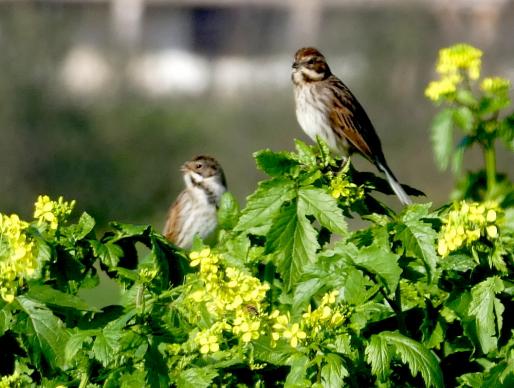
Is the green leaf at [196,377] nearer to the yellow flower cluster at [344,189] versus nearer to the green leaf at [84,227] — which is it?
the green leaf at [84,227]

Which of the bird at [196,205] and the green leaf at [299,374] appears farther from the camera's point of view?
the bird at [196,205]

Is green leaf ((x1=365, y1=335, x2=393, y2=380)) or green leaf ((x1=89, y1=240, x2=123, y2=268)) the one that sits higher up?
green leaf ((x1=89, y1=240, x2=123, y2=268))

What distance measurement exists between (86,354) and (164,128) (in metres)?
12.2

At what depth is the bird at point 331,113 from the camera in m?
6.11

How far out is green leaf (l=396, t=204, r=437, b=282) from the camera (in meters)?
2.81

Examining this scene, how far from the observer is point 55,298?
109 inches

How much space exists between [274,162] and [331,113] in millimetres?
3226

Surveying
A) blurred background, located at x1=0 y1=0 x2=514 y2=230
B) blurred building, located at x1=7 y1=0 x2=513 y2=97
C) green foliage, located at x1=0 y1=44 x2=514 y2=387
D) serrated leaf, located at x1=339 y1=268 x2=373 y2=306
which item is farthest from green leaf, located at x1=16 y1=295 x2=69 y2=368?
blurred building, located at x1=7 y1=0 x2=513 y2=97

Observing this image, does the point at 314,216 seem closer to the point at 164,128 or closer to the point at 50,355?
the point at 50,355

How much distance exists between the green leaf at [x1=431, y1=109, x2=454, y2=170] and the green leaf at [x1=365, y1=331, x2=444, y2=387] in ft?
5.03

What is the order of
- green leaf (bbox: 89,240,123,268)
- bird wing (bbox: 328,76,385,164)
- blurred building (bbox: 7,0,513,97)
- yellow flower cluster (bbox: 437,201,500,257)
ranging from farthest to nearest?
blurred building (bbox: 7,0,513,97) < bird wing (bbox: 328,76,385,164) < green leaf (bbox: 89,240,123,268) < yellow flower cluster (bbox: 437,201,500,257)

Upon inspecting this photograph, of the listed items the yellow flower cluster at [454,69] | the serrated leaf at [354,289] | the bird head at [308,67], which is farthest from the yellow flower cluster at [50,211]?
the bird head at [308,67]

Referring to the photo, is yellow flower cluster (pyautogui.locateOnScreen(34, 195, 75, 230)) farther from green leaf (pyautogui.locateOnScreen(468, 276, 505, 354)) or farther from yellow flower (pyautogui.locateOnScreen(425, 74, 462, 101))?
yellow flower (pyautogui.locateOnScreen(425, 74, 462, 101))

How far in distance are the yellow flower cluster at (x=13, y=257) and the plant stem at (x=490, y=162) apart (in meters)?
1.90
